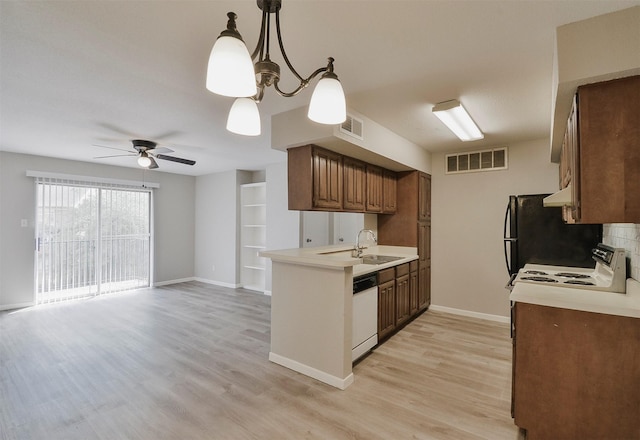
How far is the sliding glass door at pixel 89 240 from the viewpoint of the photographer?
5051 millimetres

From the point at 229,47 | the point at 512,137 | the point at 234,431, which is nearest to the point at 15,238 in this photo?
the point at 234,431

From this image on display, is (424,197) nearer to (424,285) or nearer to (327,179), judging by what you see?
(424,285)

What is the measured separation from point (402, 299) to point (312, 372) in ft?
5.26

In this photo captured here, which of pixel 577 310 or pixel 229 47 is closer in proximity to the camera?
pixel 229 47

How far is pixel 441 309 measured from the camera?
15.2 ft

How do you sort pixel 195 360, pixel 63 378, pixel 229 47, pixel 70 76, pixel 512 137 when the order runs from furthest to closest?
1. pixel 512 137
2. pixel 195 360
3. pixel 63 378
4. pixel 70 76
5. pixel 229 47

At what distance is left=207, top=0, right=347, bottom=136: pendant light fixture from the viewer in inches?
39.3

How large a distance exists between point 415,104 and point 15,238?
6.29 m

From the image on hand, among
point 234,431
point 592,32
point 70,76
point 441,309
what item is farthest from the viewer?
point 441,309

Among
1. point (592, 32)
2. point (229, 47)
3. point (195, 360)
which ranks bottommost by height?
point (195, 360)

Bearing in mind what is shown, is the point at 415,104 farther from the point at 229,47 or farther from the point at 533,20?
the point at 229,47

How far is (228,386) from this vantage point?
2549 mm

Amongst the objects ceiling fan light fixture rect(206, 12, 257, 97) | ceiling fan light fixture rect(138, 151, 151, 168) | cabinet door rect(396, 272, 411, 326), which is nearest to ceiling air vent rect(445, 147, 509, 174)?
cabinet door rect(396, 272, 411, 326)

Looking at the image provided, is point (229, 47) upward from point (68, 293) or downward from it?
upward
